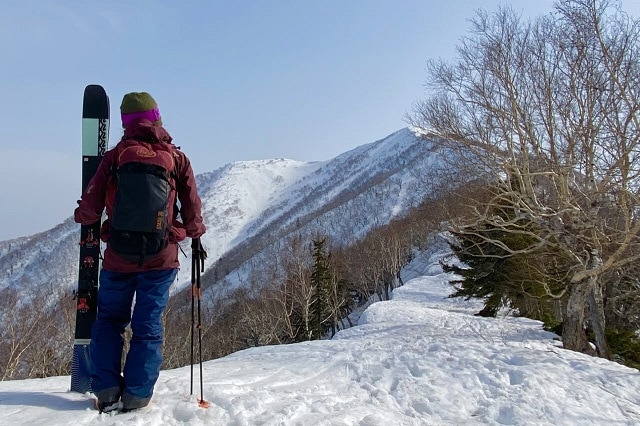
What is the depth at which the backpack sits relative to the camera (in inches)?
114

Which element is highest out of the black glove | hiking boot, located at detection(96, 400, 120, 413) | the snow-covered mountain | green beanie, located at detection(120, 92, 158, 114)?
the snow-covered mountain

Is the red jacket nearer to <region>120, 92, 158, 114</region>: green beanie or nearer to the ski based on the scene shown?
<region>120, 92, 158, 114</region>: green beanie

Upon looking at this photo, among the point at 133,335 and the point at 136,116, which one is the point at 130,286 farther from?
the point at 136,116

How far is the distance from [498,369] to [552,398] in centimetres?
92

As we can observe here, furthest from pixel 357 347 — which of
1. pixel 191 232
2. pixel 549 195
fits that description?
pixel 549 195

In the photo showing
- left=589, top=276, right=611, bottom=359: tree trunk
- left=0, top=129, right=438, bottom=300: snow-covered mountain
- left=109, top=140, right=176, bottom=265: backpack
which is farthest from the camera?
left=0, top=129, right=438, bottom=300: snow-covered mountain

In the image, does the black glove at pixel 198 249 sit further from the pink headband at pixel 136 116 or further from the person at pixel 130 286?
the pink headband at pixel 136 116

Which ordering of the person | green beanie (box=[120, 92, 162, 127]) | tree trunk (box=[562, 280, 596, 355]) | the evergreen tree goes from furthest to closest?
the evergreen tree, tree trunk (box=[562, 280, 596, 355]), green beanie (box=[120, 92, 162, 127]), the person

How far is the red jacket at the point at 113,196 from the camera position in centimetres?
304

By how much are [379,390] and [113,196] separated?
11.3ft

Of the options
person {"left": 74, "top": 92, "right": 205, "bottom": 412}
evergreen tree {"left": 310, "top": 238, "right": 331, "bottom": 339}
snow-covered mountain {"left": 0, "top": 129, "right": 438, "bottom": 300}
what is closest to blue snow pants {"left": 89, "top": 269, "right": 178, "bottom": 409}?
person {"left": 74, "top": 92, "right": 205, "bottom": 412}

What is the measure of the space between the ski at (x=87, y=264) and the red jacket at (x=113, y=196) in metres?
0.46

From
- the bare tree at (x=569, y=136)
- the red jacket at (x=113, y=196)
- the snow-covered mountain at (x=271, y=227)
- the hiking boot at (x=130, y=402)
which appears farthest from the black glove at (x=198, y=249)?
the snow-covered mountain at (x=271, y=227)

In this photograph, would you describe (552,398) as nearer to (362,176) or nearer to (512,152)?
(512,152)
